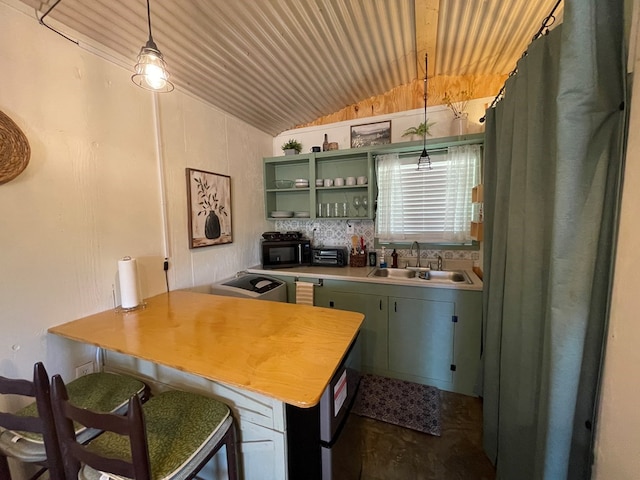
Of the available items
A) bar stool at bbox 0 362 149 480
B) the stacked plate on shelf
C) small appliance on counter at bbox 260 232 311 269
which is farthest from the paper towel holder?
the stacked plate on shelf

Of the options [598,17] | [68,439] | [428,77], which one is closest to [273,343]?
[68,439]

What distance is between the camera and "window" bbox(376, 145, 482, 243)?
95.0 inches

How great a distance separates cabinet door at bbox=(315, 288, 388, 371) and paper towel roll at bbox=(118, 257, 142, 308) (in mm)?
1547

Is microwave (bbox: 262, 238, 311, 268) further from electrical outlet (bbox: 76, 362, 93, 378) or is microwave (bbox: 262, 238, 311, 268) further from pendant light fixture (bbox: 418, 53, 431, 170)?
electrical outlet (bbox: 76, 362, 93, 378)

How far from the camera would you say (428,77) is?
8.46ft

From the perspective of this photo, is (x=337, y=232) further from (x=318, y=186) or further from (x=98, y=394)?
(x=98, y=394)

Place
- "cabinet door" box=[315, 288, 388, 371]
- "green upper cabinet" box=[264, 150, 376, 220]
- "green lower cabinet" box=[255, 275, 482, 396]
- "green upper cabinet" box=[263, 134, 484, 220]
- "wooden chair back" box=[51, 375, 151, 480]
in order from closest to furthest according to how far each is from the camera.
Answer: "wooden chair back" box=[51, 375, 151, 480] < "green lower cabinet" box=[255, 275, 482, 396] < "cabinet door" box=[315, 288, 388, 371] < "green upper cabinet" box=[263, 134, 484, 220] < "green upper cabinet" box=[264, 150, 376, 220]

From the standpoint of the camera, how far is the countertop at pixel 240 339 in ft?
2.87

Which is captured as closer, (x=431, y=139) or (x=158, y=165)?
(x=158, y=165)

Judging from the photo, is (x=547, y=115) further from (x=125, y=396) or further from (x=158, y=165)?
(x=158, y=165)

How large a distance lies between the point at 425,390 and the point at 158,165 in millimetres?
2745

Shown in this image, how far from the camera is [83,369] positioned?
146 centimetres

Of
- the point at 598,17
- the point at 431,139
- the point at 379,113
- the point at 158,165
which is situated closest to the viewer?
the point at 598,17

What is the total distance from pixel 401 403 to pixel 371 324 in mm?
622
